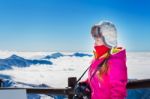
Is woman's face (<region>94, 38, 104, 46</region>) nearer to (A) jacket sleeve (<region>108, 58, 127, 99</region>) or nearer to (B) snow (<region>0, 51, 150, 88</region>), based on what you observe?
(A) jacket sleeve (<region>108, 58, 127, 99</region>)

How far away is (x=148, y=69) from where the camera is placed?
16.3ft

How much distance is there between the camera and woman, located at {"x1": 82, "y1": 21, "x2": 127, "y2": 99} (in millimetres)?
1776

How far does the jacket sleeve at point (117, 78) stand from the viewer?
5.80 ft

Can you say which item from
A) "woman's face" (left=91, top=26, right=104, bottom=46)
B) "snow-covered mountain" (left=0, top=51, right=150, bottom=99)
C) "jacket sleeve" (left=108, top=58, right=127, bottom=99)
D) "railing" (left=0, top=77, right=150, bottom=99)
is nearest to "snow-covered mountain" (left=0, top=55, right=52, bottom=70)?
"snow-covered mountain" (left=0, top=51, right=150, bottom=99)

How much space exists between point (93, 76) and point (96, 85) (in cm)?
6

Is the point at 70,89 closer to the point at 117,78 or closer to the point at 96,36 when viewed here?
the point at 96,36

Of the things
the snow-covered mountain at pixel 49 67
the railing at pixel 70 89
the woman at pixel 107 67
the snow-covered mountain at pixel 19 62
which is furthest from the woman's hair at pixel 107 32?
the snow-covered mountain at pixel 19 62

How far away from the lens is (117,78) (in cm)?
177

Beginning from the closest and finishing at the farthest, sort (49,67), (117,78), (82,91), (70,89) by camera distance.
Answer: (117,78)
(82,91)
(70,89)
(49,67)

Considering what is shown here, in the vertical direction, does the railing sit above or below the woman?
below

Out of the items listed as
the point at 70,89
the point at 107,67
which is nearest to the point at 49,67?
the point at 70,89

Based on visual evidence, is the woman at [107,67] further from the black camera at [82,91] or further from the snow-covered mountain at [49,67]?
the snow-covered mountain at [49,67]

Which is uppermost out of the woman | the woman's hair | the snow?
the woman's hair

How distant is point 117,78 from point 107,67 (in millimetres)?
79
